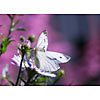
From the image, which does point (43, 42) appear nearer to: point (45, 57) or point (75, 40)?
point (45, 57)

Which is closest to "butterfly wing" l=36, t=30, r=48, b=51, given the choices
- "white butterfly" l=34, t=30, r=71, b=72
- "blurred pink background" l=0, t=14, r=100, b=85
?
"white butterfly" l=34, t=30, r=71, b=72

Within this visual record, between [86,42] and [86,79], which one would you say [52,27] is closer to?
[86,42]

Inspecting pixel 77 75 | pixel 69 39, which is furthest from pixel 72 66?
pixel 69 39

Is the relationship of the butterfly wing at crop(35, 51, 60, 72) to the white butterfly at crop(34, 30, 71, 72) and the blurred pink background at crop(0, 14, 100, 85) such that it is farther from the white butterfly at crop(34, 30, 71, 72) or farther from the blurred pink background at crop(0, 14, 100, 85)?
the blurred pink background at crop(0, 14, 100, 85)

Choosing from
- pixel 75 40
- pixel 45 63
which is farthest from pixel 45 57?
pixel 75 40

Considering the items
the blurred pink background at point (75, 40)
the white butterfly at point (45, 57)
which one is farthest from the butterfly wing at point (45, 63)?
the blurred pink background at point (75, 40)
